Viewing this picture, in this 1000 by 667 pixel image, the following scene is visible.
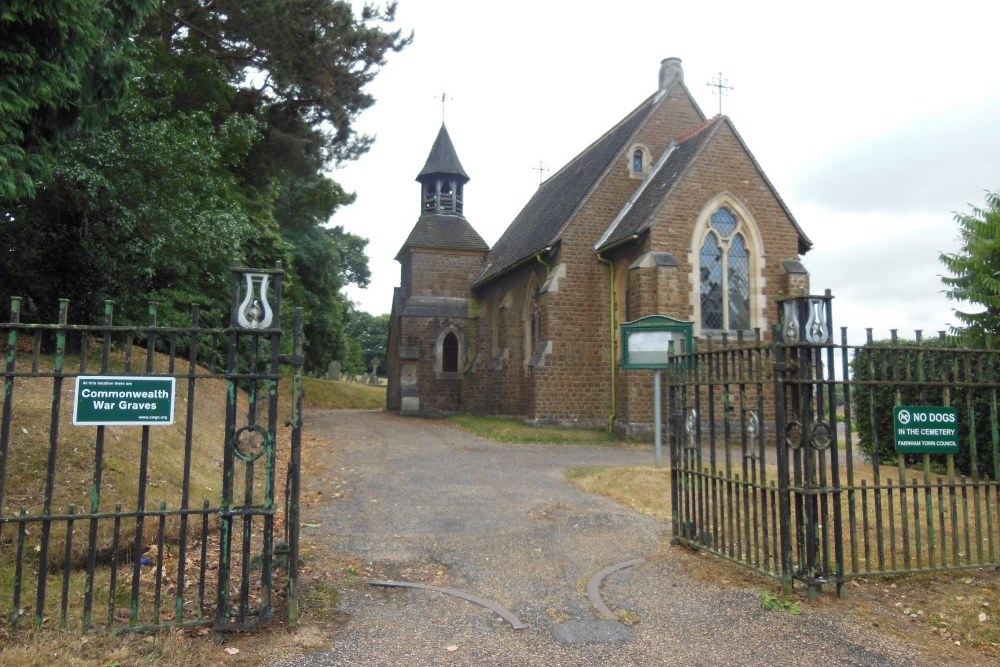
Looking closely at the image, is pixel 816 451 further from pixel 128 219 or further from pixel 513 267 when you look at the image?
pixel 513 267

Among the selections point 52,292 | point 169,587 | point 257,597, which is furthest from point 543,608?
point 52,292

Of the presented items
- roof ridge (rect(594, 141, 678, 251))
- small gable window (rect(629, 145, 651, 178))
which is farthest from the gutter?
small gable window (rect(629, 145, 651, 178))

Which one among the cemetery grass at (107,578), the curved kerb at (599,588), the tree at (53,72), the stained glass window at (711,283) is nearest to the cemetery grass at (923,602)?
the curved kerb at (599,588)

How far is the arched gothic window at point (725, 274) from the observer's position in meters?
19.0

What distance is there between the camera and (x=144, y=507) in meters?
5.21

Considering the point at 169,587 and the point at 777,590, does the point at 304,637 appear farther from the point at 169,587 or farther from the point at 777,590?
the point at 777,590

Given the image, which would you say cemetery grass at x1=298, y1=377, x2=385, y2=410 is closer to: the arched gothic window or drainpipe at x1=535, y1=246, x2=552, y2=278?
drainpipe at x1=535, y1=246, x2=552, y2=278

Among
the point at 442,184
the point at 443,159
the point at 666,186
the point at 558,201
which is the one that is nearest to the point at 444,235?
the point at 442,184

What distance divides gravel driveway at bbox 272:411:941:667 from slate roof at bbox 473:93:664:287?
12.6 metres

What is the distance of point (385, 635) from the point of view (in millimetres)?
4746

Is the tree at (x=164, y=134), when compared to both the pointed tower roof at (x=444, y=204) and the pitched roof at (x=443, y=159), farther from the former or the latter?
the pitched roof at (x=443, y=159)

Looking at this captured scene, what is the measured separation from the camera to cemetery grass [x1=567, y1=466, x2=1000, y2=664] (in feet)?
15.8

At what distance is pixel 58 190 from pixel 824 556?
13.9 meters

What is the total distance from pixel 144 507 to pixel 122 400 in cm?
114
